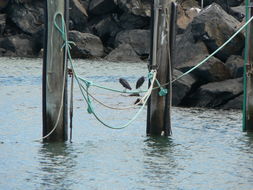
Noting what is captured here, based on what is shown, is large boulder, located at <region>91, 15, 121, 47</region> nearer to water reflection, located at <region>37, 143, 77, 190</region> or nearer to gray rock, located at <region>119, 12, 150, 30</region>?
gray rock, located at <region>119, 12, 150, 30</region>

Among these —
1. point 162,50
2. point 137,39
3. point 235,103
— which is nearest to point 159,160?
point 162,50

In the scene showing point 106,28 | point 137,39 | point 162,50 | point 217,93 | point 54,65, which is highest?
point 106,28

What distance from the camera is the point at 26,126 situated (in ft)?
69.7

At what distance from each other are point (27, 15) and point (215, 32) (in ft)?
121

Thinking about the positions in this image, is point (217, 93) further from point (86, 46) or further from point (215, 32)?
point (86, 46)

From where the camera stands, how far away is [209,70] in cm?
2492

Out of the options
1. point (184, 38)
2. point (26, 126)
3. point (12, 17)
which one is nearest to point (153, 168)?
point (26, 126)

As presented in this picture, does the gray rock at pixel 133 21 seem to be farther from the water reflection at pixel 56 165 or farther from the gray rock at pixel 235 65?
the water reflection at pixel 56 165

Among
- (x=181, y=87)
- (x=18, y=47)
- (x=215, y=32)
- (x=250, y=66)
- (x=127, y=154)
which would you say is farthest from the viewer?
(x=18, y=47)

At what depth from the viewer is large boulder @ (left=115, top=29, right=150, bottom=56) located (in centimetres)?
5678

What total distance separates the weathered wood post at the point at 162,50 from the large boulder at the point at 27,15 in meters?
44.5

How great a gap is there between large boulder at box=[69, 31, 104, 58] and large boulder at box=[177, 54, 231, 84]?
29.6 meters

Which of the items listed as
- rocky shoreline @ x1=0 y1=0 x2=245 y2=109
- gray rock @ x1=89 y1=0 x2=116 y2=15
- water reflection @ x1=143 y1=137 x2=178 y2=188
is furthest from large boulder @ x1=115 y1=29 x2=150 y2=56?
water reflection @ x1=143 y1=137 x2=178 y2=188

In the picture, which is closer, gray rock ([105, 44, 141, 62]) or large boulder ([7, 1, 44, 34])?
gray rock ([105, 44, 141, 62])
